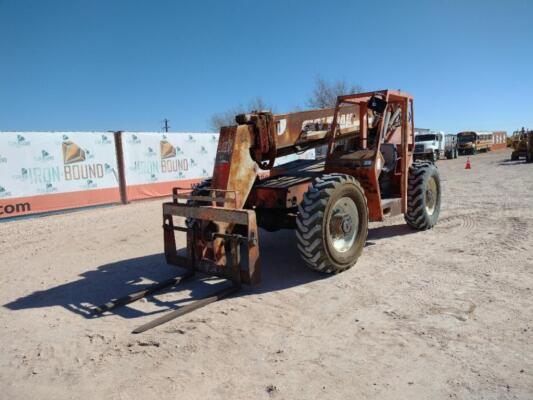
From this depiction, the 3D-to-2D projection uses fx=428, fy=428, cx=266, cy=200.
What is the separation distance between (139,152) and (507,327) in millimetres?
13136

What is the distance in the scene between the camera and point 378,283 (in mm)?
5594

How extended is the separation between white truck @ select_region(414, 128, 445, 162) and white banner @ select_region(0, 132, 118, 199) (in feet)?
80.0

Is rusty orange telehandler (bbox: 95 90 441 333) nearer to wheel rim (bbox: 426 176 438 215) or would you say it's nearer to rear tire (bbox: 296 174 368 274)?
rear tire (bbox: 296 174 368 274)

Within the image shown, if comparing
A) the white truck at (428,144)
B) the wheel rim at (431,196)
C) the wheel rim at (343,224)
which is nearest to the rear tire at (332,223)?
the wheel rim at (343,224)

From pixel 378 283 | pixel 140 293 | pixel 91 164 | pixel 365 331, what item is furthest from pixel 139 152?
pixel 365 331

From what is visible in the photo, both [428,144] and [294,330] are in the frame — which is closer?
[294,330]

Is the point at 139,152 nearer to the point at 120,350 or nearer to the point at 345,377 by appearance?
the point at 120,350

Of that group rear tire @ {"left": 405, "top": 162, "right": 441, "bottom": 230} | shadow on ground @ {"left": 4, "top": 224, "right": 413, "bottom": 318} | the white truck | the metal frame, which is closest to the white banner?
shadow on ground @ {"left": 4, "top": 224, "right": 413, "bottom": 318}

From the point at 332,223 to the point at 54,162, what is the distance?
9851 mm

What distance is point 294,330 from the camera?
14.3ft

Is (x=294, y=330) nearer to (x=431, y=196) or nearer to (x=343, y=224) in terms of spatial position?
(x=343, y=224)

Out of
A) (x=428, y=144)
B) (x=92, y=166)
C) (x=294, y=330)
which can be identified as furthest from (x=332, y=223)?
(x=428, y=144)

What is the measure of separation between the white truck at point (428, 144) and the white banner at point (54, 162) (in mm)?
24383

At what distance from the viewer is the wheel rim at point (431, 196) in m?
8.69
